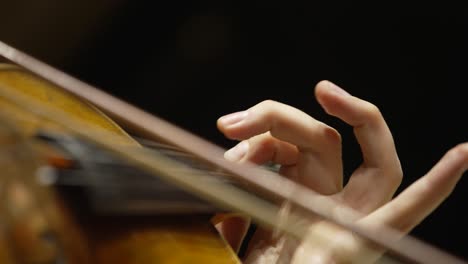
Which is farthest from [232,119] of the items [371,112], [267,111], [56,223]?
[56,223]

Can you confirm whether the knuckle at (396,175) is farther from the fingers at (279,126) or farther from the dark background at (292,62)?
the dark background at (292,62)

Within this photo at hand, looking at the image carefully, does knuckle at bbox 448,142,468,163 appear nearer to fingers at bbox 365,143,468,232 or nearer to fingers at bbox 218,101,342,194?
fingers at bbox 365,143,468,232

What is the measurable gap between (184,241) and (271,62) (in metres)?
0.78

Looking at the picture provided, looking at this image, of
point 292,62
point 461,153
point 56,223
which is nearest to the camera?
point 56,223

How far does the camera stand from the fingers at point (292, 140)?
62 cm

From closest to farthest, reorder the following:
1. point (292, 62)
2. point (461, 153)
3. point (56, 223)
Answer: point (56, 223) < point (461, 153) < point (292, 62)

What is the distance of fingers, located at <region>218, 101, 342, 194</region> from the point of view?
62 cm

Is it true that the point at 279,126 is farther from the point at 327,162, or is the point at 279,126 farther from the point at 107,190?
the point at 107,190

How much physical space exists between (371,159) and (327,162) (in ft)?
0.15

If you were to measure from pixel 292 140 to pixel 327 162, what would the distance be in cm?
5

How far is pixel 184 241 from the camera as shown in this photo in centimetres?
49

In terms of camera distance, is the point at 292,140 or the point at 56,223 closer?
the point at 56,223

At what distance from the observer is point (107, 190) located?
1.42 ft

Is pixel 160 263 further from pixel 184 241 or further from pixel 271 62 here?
pixel 271 62
